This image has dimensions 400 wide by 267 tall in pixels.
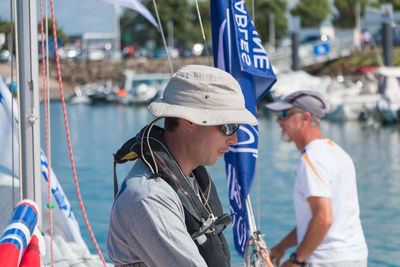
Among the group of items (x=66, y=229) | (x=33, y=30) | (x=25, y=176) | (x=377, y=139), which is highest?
(x=33, y=30)

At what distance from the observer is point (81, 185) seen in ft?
58.6

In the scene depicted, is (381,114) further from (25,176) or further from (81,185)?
(25,176)

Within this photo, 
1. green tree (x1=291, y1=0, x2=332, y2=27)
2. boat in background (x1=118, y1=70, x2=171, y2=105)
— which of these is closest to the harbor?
boat in background (x1=118, y1=70, x2=171, y2=105)

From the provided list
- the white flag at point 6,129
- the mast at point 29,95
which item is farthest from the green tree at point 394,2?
the mast at point 29,95

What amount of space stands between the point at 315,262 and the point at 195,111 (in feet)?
5.27

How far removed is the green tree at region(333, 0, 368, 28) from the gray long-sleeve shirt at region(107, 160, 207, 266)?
8462 centimetres

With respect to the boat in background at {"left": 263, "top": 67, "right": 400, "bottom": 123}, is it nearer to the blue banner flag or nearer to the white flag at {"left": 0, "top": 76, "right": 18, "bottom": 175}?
the white flag at {"left": 0, "top": 76, "right": 18, "bottom": 175}

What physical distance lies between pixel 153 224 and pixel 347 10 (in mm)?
87522

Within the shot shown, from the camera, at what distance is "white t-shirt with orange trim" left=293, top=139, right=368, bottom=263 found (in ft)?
10.9

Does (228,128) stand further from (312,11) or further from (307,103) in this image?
(312,11)

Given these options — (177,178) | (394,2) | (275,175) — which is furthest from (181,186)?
(394,2)

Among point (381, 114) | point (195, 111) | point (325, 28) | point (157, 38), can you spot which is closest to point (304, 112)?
point (195, 111)

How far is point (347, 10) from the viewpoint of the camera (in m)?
86.1

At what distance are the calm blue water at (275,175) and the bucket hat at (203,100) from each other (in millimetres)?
341
